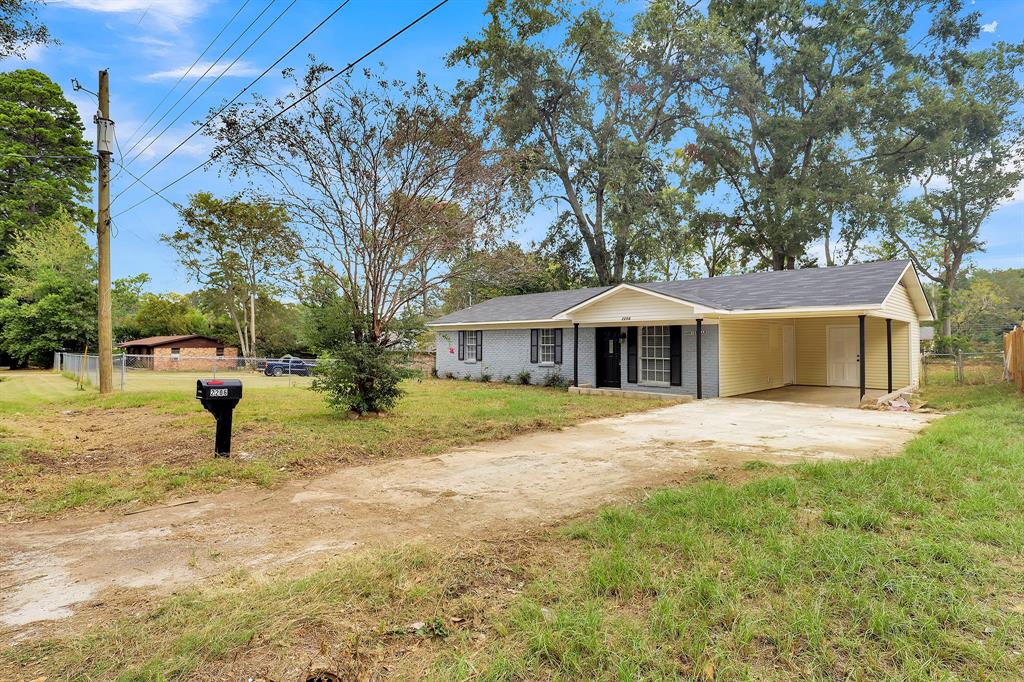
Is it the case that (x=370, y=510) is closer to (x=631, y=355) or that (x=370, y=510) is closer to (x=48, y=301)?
(x=631, y=355)

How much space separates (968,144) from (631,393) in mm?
25385

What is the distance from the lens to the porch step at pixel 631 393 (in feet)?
44.4

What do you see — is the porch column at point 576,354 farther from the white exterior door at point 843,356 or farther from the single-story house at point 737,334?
the white exterior door at point 843,356

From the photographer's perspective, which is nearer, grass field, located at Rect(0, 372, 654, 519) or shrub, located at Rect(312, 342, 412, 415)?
grass field, located at Rect(0, 372, 654, 519)

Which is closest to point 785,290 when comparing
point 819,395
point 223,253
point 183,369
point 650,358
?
point 819,395

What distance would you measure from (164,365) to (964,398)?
120ft

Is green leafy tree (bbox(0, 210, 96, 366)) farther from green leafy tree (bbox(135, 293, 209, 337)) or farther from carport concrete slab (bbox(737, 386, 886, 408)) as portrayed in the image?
carport concrete slab (bbox(737, 386, 886, 408))

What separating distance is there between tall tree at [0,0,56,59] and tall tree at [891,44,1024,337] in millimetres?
32323

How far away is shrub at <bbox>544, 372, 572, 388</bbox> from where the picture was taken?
1736 centimetres

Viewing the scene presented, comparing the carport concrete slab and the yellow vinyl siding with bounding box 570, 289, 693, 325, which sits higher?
the yellow vinyl siding with bounding box 570, 289, 693, 325

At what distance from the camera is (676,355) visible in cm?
1450

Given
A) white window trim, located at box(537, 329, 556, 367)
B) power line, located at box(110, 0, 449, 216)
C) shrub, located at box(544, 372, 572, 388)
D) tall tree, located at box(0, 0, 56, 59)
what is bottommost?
shrub, located at box(544, 372, 572, 388)

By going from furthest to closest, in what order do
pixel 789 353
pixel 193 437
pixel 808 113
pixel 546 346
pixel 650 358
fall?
1. pixel 808 113
2. pixel 546 346
3. pixel 789 353
4. pixel 650 358
5. pixel 193 437

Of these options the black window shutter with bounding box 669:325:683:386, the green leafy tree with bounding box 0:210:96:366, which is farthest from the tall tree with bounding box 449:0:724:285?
the green leafy tree with bounding box 0:210:96:366
